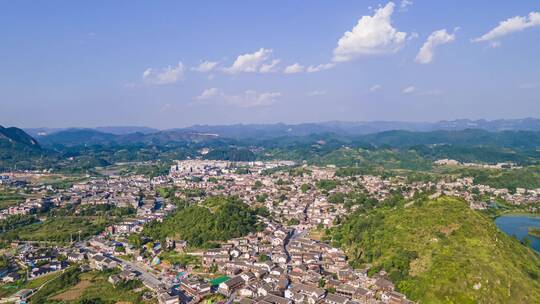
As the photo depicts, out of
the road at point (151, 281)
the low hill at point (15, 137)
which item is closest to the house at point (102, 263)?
the road at point (151, 281)

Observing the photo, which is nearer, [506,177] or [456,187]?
[456,187]

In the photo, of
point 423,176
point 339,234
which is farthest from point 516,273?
point 423,176

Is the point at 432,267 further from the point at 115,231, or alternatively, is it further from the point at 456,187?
the point at 456,187

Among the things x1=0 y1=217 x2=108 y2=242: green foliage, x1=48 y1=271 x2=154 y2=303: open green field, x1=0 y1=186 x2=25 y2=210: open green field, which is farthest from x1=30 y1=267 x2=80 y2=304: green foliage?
x1=0 y1=186 x2=25 y2=210: open green field

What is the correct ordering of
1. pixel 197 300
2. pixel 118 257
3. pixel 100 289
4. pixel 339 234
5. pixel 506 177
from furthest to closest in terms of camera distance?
pixel 506 177 < pixel 339 234 < pixel 118 257 < pixel 100 289 < pixel 197 300

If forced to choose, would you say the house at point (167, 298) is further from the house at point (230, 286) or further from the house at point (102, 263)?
the house at point (102, 263)

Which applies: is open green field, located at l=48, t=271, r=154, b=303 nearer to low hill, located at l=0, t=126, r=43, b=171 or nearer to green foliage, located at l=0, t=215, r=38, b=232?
green foliage, located at l=0, t=215, r=38, b=232

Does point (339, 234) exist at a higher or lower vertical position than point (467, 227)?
lower

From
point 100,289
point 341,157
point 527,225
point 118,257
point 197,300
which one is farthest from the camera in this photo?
point 341,157
